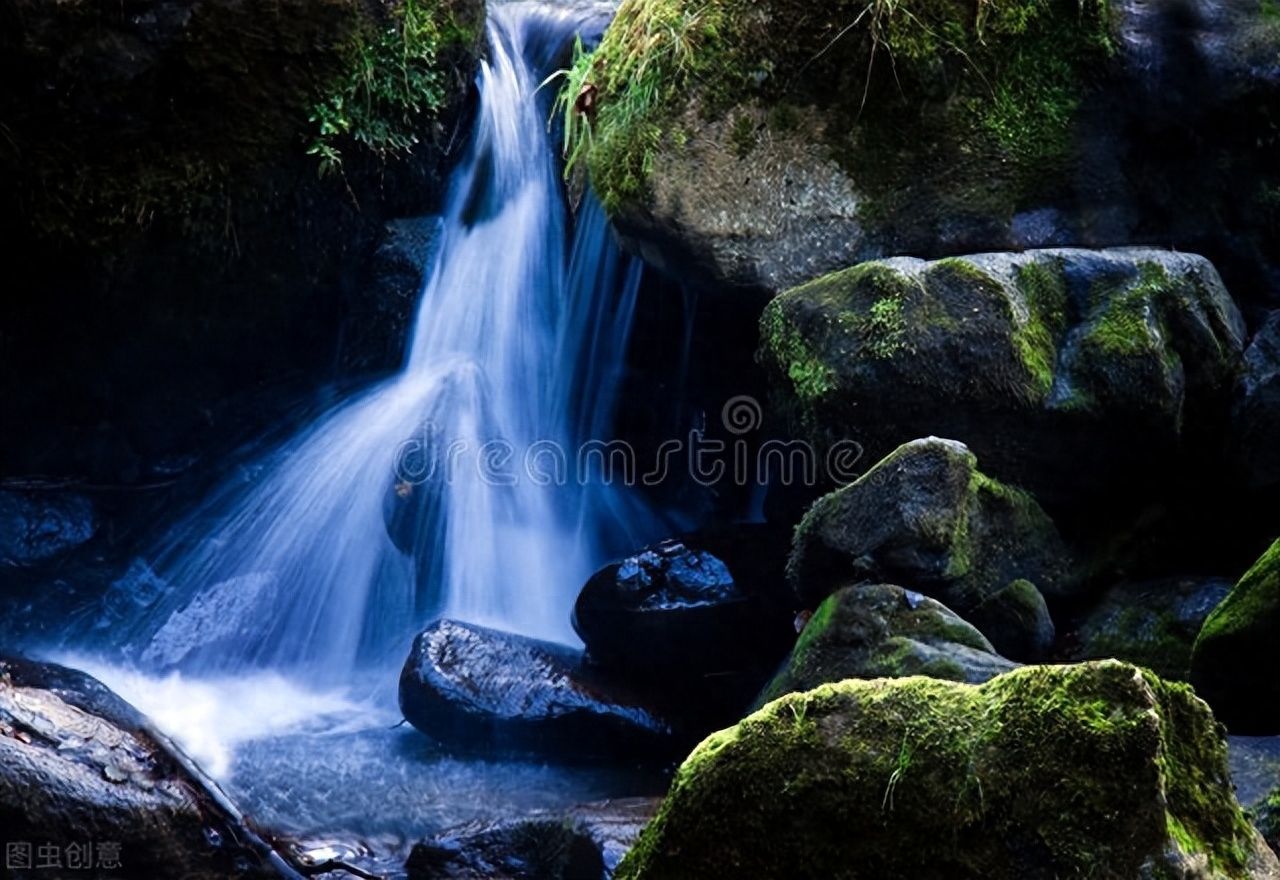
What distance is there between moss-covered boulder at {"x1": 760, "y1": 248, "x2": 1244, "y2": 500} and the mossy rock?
0.32m

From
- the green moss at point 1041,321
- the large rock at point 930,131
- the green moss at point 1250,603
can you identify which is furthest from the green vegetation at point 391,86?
the green moss at point 1250,603

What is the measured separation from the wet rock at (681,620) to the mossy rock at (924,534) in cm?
67

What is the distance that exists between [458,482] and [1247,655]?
4590mm

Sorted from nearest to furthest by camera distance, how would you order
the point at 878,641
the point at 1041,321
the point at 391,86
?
the point at 878,641
the point at 1041,321
the point at 391,86

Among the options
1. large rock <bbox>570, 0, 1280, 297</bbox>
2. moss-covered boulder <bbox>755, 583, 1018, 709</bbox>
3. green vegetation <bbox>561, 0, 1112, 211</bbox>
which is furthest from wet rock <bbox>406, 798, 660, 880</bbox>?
green vegetation <bbox>561, 0, 1112, 211</bbox>

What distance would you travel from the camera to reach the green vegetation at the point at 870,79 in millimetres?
5883

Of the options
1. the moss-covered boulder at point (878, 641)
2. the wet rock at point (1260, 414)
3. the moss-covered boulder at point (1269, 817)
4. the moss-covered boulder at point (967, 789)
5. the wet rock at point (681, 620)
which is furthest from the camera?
the wet rock at point (681, 620)

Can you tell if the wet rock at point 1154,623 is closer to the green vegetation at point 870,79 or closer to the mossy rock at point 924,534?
the mossy rock at point 924,534

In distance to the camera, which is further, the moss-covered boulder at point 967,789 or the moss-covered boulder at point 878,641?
the moss-covered boulder at point 878,641

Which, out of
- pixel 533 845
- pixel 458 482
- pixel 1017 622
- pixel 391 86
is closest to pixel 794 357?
pixel 1017 622

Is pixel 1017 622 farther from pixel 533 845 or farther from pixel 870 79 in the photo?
pixel 870 79

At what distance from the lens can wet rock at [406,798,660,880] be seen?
14.1 ft

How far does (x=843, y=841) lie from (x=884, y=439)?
304 centimetres

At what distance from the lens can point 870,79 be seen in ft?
19.5
